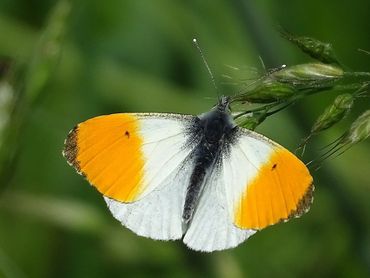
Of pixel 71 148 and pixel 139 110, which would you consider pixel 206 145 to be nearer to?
pixel 71 148

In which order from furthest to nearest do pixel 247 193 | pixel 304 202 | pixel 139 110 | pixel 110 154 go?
pixel 139 110 → pixel 110 154 → pixel 247 193 → pixel 304 202

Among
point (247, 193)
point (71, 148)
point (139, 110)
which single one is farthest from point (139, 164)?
point (139, 110)

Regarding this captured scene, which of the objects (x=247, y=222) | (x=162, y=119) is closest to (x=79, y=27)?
(x=162, y=119)

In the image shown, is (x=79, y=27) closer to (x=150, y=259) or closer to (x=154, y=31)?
(x=154, y=31)

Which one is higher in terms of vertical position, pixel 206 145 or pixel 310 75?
pixel 310 75

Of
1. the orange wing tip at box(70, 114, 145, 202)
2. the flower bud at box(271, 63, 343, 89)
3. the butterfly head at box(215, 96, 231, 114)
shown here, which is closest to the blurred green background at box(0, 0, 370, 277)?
the orange wing tip at box(70, 114, 145, 202)

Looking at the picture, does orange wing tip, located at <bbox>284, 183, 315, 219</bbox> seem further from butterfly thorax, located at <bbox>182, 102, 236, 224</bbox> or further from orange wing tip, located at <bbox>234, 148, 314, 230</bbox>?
butterfly thorax, located at <bbox>182, 102, 236, 224</bbox>

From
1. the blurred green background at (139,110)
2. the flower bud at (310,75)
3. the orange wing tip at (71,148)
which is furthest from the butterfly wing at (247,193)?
the blurred green background at (139,110)
